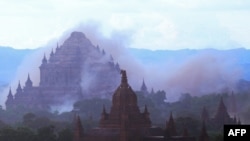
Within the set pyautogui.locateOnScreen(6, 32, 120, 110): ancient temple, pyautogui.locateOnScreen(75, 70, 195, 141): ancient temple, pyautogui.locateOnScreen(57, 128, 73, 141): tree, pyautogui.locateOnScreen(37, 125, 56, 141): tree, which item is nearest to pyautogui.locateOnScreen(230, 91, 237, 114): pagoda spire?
pyautogui.locateOnScreen(6, 32, 120, 110): ancient temple

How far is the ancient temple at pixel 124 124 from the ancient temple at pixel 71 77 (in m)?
75.1

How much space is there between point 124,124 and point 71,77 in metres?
88.1

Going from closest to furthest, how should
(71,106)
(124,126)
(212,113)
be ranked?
(124,126), (212,113), (71,106)

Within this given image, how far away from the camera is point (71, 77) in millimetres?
177250

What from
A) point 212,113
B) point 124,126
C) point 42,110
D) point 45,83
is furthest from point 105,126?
point 45,83

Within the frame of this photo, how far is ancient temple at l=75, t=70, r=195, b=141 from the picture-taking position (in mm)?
89188

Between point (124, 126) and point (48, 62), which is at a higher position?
point (48, 62)

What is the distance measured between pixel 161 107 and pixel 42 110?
52.5 ft

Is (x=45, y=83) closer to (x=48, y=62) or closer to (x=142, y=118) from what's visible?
(x=48, y=62)

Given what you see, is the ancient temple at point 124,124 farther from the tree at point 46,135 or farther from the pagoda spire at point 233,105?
the pagoda spire at point 233,105

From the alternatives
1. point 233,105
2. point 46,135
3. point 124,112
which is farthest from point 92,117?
point 124,112

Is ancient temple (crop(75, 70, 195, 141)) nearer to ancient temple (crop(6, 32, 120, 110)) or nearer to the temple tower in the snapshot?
the temple tower

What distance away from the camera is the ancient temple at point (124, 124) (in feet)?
293

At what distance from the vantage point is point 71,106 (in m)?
171
